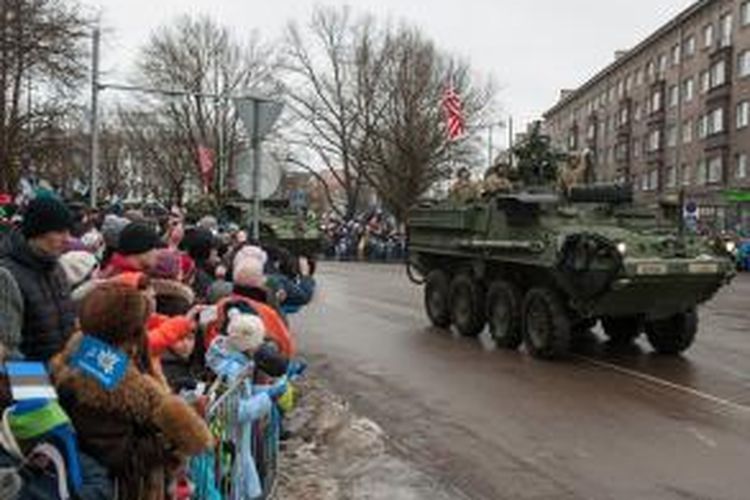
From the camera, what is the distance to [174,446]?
453 centimetres

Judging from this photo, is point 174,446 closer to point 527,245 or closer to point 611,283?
point 611,283

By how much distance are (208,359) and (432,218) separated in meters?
12.9

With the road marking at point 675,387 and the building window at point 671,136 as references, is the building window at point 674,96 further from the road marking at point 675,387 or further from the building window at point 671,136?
the road marking at point 675,387

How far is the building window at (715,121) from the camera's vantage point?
58.7m

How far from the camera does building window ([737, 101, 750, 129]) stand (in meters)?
55.5

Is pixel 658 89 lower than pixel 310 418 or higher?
higher

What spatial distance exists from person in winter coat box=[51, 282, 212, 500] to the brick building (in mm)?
41701

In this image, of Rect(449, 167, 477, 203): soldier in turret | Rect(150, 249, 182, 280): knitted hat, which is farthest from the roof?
Rect(150, 249, 182, 280): knitted hat

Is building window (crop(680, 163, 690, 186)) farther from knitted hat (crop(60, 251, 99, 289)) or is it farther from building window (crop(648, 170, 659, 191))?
knitted hat (crop(60, 251, 99, 289))

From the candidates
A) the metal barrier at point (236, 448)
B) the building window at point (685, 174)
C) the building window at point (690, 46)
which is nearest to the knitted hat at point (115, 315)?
the metal barrier at point (236, 448)

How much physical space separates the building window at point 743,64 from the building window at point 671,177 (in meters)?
11.5

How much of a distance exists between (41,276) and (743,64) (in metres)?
54.8

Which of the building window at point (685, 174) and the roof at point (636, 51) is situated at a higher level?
the roof at point (636, 51)

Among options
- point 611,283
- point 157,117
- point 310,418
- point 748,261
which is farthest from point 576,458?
point 157,117
